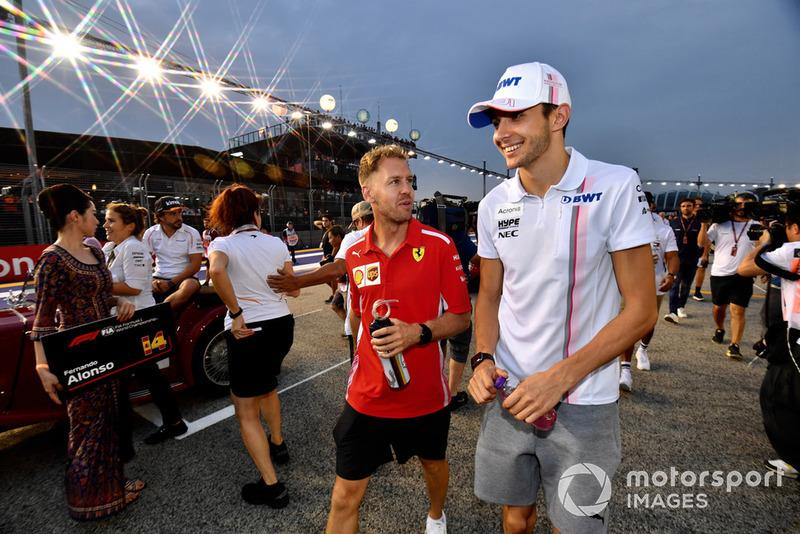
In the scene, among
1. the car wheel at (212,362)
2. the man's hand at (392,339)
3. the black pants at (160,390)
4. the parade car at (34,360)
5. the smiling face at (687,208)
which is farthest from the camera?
the smiling face at (687,208)

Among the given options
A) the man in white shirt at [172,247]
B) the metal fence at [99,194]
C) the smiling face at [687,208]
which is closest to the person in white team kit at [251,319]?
the man in white shirt at [172,247]

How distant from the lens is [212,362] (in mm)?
3867

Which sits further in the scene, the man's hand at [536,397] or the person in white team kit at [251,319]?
the person in white team kit at [251,319]

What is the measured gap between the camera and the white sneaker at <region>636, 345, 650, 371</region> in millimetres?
4543

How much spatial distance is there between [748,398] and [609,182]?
413cm

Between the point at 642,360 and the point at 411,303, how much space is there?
4155 millimetres

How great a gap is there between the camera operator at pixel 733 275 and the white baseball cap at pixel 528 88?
525 cm

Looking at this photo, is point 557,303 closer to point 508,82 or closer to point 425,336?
point 425,336

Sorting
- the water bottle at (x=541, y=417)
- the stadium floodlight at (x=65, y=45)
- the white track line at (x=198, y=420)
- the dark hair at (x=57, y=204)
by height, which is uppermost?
the stadium floodlight at (x=65, y=45)

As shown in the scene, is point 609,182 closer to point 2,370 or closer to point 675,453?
point 675,453

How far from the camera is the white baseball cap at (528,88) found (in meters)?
1.38

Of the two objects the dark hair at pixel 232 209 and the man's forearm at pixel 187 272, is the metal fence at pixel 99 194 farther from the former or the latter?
the dark hair at pixel 232 209

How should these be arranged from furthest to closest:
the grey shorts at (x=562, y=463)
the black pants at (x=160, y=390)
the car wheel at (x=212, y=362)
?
the car wheel at (x=212, y=362), the black pants at (x=160, y=390), the grey shorts at (x=562, y=463)

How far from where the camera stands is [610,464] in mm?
1370
